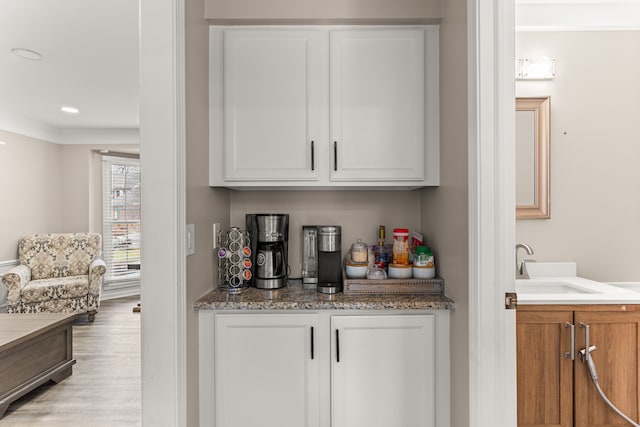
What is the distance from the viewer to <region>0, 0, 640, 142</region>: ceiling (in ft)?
7.64

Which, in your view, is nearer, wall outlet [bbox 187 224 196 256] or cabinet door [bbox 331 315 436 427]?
wall outlet [bbox 187 224 196 256]

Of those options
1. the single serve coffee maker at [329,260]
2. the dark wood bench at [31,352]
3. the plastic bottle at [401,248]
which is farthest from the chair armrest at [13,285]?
the plastic bottle at [401,248]

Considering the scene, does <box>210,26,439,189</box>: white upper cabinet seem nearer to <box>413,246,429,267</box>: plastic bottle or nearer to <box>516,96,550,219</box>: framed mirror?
<box>413,246,429,267</box>: plastic bottle

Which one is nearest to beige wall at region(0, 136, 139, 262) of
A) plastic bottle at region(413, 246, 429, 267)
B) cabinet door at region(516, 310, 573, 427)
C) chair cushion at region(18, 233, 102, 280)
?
chair cushion at region(18, 233, 102, 280)

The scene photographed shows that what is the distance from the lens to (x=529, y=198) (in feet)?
7.85

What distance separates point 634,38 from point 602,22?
220 mm

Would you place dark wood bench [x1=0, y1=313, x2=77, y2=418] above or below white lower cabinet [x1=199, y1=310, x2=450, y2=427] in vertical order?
below

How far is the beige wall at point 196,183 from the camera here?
1515 mm

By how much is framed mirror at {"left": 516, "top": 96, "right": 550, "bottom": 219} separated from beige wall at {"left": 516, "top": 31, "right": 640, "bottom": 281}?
0.06 meters

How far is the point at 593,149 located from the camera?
236 cm

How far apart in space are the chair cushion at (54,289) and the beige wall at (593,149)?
4.75 metres

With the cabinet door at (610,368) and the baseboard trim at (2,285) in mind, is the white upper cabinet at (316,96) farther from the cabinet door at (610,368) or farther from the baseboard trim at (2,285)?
the baseboard trim at (2,285)

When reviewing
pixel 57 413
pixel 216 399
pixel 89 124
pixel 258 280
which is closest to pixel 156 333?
pixel 216 399

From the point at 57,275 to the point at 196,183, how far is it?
174 inches
